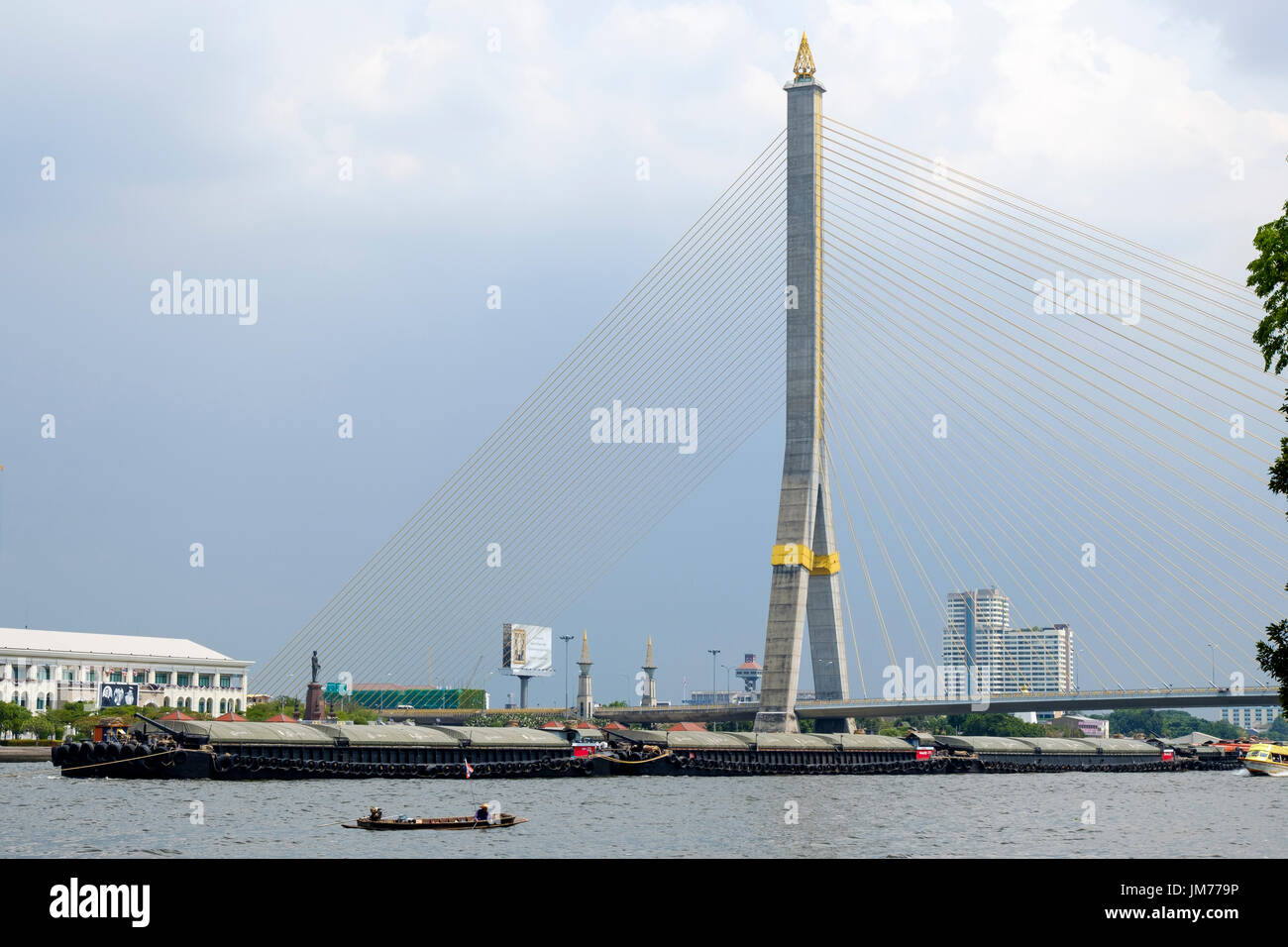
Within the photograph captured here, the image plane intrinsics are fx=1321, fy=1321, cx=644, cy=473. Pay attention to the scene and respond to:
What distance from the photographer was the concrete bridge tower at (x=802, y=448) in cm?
10669

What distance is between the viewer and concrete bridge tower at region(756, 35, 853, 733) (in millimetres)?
106688

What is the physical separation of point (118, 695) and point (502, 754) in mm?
86477

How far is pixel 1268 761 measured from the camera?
4806 inches

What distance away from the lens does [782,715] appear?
Answer: 11338 cm

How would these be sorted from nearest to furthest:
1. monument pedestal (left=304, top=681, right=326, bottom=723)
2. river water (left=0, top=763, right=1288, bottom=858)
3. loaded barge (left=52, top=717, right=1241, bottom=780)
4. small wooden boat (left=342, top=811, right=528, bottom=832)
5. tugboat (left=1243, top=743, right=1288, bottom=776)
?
river water (left=0, top=763, right=1288, bottom=858), small wooden boat (left=342, top=811, right=528, bottom=832), loaded barge (left=52, top=717, right=1241, bottom=780), monument pedestal (left=304, top=681, right=326, bottom=723), tugboat (left=1243, top=743, right=1288, bottom=776)

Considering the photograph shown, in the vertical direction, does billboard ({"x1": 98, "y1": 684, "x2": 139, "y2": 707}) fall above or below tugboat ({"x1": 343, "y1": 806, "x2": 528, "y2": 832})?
below

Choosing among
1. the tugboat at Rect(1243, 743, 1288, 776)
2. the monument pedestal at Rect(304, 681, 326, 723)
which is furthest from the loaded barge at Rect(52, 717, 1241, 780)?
the tugboat at Rect(1243, 743, 1288, 776)

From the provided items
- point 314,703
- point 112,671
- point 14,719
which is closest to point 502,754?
point 314,703

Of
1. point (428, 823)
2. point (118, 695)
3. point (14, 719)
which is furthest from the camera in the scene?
point (118, 695)

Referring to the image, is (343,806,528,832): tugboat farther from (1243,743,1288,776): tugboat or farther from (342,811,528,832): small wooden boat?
(1243,743,1288,776): tugboat

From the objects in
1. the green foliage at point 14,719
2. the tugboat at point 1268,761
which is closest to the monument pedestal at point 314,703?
the green foliage at point 14,719

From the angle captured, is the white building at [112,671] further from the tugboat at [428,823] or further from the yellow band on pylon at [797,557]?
the tugboat at [428,823]

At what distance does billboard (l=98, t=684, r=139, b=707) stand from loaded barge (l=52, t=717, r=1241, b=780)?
202 ft

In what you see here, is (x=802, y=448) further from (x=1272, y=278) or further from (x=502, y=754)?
(x=1272, y=278)
